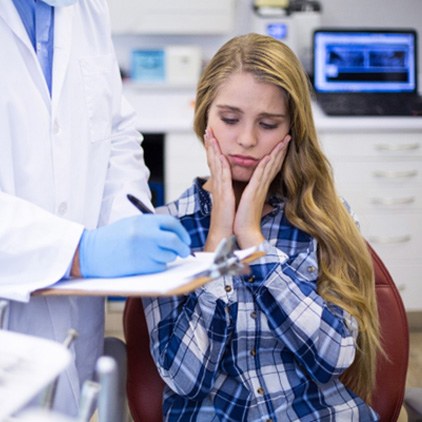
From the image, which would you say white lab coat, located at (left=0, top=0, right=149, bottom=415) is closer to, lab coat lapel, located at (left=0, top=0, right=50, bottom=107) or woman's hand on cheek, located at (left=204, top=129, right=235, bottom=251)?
lab coat lapel, located at (left=0, top=0, right=50, bottom=107)

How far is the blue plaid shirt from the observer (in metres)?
1.27

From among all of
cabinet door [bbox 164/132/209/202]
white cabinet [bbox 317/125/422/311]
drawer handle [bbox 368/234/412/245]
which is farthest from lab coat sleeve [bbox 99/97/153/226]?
drawer handle [bbox 368/234/412/245]

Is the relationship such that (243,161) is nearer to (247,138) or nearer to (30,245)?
(247,138)

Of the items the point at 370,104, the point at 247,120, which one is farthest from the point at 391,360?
the point at 370,104

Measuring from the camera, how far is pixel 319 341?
4.20ft

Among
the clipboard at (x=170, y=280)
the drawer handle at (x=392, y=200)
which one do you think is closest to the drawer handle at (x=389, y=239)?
the drawer handle at (x=392, y=200)

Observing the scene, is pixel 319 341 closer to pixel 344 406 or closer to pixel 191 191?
pixel 344 406

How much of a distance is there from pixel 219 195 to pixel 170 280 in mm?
438

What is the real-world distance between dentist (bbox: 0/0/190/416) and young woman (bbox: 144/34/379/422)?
150 millimetres

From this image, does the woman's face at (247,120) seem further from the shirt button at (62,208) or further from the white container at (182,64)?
the white container at (182,64)

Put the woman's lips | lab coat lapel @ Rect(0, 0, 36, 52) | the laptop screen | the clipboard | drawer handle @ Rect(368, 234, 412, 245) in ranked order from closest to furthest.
Result: the clipboard < lab coat lapel @ Rect(0, 0, 36, 52) < the woman's lips < drawer handle @ Rect(368, 234, 412, 245) < the laptop screen

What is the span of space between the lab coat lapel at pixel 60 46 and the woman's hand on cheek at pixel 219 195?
315 mm

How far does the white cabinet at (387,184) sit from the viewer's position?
2811mm

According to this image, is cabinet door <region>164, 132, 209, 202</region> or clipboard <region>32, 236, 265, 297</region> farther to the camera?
cabinet door <region>164, 132, 209, 202</region>
